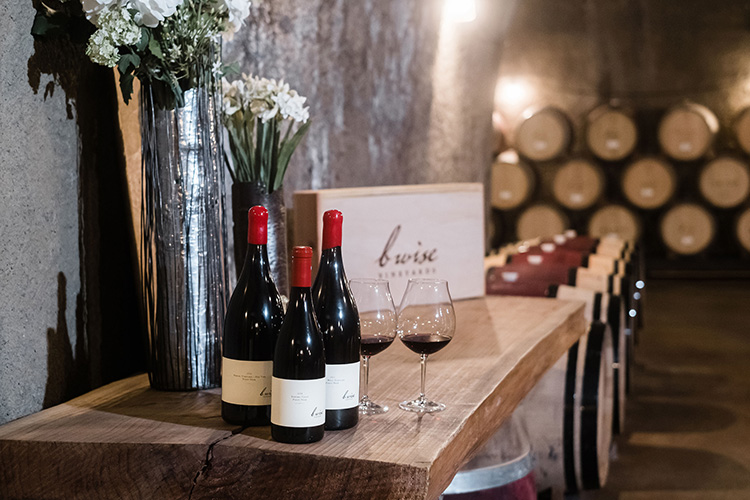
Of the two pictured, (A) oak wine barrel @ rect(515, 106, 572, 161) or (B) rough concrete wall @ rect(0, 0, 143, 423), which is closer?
(B) rough concrete wall @ rect(0, 0, 143, 423)

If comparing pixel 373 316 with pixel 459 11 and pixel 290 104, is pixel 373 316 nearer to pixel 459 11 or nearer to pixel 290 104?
pixel 290 104

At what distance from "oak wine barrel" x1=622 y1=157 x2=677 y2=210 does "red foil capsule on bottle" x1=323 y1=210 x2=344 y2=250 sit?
23.4 ft

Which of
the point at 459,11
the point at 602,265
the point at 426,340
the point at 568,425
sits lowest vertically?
the point at 568,425

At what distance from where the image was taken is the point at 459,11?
3.76 m

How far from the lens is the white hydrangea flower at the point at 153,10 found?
1200 mm

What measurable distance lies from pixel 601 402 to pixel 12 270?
6.52 ft

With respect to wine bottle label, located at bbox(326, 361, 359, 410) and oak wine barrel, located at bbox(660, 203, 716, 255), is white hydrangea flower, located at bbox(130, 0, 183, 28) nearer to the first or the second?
wine bottle label, located at bbox(326, 361, 359, 410)

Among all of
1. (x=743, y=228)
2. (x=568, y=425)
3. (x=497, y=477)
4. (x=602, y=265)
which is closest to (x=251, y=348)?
(x=497, y=477)

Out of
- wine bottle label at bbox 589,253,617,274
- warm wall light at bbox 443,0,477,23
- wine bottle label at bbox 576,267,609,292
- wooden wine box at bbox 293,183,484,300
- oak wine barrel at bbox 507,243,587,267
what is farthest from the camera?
wine bottle label at bbox 589,253,617,274

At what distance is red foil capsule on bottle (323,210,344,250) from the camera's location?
119 cm

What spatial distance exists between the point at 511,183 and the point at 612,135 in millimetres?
1089

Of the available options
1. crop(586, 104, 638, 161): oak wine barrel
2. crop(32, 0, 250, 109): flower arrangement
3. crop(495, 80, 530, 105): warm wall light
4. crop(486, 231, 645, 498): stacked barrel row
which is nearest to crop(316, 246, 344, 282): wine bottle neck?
crop(32, 0, 250, 109): flower arrangement

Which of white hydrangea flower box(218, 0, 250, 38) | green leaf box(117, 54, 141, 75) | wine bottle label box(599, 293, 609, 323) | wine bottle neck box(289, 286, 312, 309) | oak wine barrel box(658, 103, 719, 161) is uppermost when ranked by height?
oak wine barrel box(658, 103, 719, 161)

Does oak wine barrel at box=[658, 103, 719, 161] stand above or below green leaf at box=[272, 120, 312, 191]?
above
